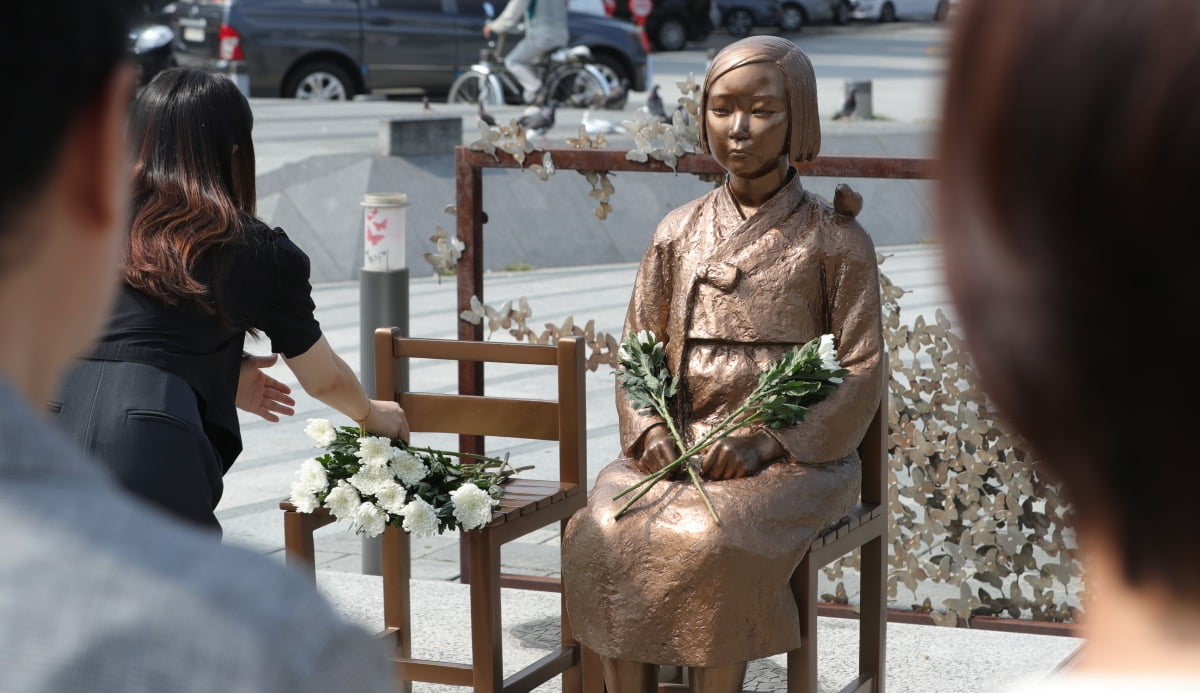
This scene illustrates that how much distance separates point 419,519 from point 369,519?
10cm

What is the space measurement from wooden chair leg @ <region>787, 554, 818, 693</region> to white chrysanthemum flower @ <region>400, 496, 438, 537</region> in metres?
0.70

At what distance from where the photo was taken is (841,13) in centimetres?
2797

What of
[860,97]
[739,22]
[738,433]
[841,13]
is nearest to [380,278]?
[738,433]

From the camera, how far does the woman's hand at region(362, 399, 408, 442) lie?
306 centimetres

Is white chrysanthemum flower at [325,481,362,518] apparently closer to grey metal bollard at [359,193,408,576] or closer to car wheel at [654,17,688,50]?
grey metal bollard at [359,193,408,576]

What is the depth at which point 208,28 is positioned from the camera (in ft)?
43.3

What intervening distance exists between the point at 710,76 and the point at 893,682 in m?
1.46

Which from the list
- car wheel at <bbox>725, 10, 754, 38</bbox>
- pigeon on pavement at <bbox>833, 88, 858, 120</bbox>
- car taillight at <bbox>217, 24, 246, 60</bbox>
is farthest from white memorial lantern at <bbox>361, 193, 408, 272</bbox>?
car wheel at <bbox>725, 10, 754, 38</bbox>

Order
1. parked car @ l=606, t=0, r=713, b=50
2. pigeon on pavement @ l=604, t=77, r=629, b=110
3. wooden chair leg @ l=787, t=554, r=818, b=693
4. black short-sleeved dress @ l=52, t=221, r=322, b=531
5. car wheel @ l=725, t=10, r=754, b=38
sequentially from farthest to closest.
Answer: car wheel @ l=725, t=10, r=754, b=38
parked car @ l=606, t=0, r=713, b=50
pigeon on pavement @ l=604, t=77, r=629, b=110
wooden chair leg @ l=787, t=554, r=818, b=693
black short-sleeved dress @ l=52, t=221, r=322, b=531

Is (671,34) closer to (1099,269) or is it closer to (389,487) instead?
(389,487)

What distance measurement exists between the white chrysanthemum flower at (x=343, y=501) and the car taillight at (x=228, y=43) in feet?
35.7

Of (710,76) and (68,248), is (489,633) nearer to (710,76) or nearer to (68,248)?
(710,76)

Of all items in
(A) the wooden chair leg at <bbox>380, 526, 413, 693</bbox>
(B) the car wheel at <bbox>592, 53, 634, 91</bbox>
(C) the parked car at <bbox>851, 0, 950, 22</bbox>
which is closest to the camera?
(A) the wooden chair leg at <bbox>380, 526, 413, 693</bbox>

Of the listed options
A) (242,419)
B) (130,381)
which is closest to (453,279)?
(242,419)
